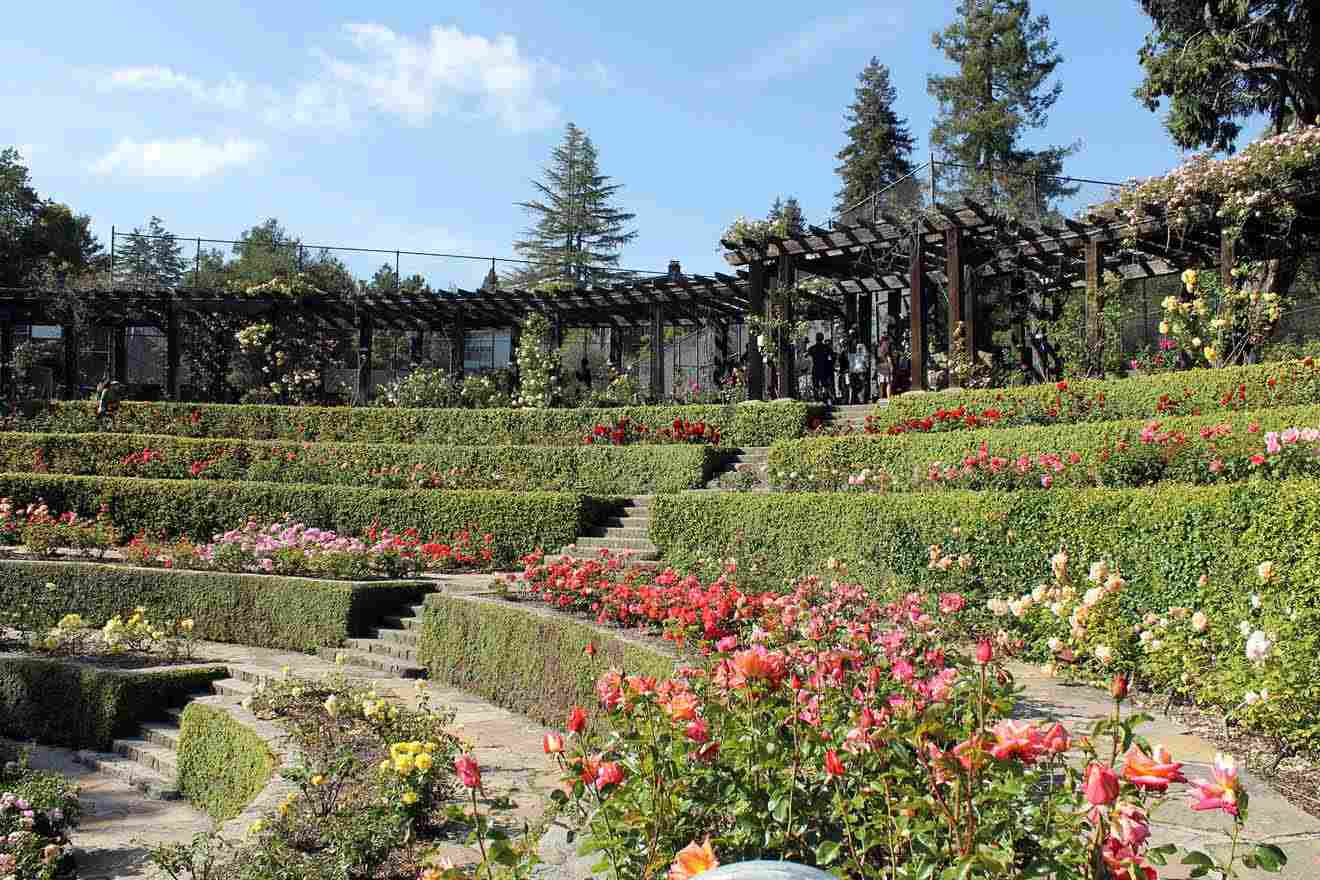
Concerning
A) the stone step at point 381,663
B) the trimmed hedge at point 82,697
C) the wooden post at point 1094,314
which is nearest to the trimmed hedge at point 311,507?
the stone step at point 381,663

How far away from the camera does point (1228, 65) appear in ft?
56.5

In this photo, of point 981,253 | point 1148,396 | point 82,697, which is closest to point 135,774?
point 82,697

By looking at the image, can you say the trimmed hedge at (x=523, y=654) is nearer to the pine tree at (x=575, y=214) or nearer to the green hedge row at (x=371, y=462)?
the green hedge row at (x=371, y=462)

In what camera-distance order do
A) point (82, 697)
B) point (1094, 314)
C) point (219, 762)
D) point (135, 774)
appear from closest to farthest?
point (219, 762) < point (135, 774) < point (82, 697) < point (1094, 314)

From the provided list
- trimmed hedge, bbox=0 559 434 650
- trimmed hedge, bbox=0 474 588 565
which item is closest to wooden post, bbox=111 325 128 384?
trimmed hedge, bbox=0 474 588 565

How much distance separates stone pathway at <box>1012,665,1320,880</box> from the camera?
11.2ft

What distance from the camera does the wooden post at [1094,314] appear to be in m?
14.5

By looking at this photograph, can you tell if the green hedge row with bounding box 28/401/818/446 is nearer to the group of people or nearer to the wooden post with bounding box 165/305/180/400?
the wooden post with bounding box 165/305/180/400

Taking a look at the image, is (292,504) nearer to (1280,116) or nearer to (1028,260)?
(1028,260)

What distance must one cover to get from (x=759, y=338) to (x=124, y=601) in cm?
1008

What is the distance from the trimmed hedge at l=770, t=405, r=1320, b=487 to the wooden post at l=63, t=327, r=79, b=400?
1797 centimetres

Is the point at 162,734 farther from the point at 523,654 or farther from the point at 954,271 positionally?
the point at 954,271

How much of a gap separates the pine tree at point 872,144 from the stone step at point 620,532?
104ft

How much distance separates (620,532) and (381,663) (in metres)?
3.86
